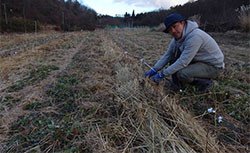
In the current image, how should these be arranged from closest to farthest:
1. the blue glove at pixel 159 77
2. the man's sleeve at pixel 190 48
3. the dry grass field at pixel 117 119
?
the dry grass field at pixel 117 119
the man's sleeve at pixel 190 48
the blue glove at pixel 159 77

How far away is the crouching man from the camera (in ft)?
7.34

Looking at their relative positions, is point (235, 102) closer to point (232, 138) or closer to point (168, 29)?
point (232, 138)

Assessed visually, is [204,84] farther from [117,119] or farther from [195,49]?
[117,119]

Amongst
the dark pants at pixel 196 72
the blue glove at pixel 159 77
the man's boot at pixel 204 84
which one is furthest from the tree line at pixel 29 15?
the man's boot at pixel 204 84

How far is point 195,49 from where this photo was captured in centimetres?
224

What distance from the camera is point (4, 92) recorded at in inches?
108

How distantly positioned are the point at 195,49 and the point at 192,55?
0.10 metres

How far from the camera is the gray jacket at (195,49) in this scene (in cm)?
224

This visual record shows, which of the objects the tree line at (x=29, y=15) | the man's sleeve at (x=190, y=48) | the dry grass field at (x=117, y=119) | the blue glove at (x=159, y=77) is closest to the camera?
the dry grass field at (x=117, y=119)

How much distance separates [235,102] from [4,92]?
12.8 feet

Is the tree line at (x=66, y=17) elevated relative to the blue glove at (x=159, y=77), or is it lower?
elevated

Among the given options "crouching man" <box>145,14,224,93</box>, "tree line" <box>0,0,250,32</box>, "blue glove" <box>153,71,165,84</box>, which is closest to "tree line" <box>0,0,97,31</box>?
"tree line" <box>0,0,250,32</box>

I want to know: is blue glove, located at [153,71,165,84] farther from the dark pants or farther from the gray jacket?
the dark pants

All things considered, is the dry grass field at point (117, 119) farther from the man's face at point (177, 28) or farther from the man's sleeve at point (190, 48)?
the man's face at point (177, 28)
